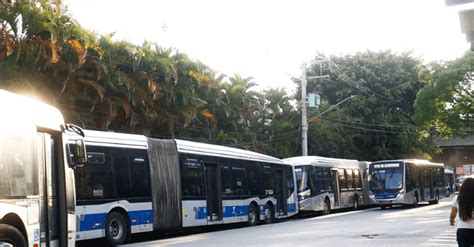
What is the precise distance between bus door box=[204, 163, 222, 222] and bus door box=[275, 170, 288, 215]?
6035 mm

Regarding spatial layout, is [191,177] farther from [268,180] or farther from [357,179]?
[357,179]

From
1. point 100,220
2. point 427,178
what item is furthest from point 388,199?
point 100,220

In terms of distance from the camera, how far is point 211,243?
15852 millimetres

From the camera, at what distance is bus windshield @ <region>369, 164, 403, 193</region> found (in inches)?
1401

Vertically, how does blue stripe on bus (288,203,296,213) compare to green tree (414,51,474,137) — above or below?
below

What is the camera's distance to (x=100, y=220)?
1597 cm

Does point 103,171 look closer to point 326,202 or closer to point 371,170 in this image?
point 326,202

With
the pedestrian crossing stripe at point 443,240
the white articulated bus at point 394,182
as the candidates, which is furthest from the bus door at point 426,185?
the pedestrian crossing stripe at point 443,240

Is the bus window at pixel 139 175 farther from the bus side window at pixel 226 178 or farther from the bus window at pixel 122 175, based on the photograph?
the bus side window at pixel 226 178

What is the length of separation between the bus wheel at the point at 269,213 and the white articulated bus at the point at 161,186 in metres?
0.04

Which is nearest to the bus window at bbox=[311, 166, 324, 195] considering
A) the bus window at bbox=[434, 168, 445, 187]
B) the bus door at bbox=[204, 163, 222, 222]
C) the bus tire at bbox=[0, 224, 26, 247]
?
the bus door at bbox=[204, 163, 222, 222]

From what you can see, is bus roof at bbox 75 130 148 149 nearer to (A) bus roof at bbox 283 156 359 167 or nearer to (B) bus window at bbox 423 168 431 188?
(A) bus roof at bbox 283 156 359 167

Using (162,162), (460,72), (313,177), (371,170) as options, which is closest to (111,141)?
(162,162)

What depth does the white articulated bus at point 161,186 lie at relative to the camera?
632 inches
